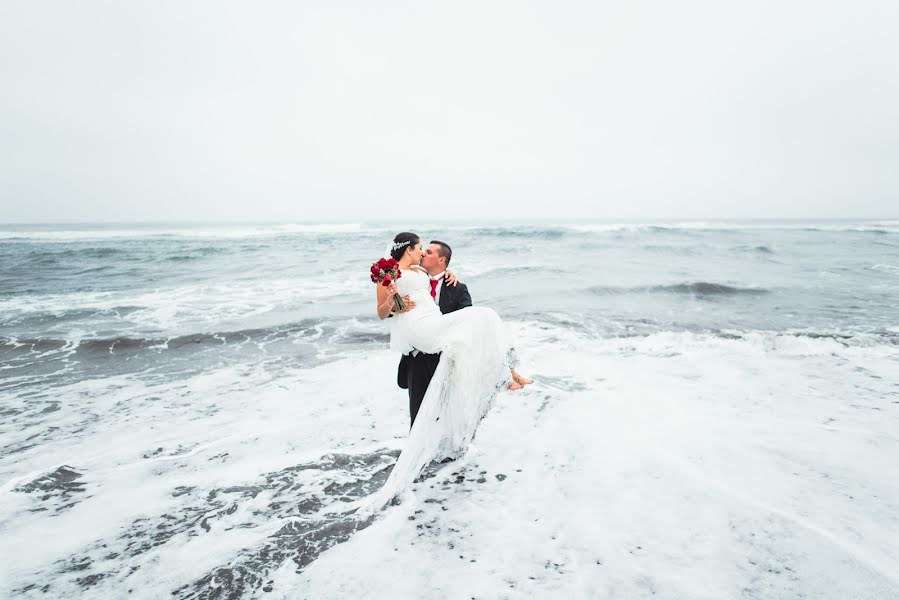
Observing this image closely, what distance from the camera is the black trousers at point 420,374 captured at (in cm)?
400

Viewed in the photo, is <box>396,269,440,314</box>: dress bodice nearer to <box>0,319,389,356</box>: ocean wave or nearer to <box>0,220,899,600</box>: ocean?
<box>0,220,899,600</box>: ocean

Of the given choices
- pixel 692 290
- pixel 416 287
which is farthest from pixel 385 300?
pixel 692 290

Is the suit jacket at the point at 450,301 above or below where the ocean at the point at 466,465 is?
above

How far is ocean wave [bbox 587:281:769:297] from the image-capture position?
14285mm

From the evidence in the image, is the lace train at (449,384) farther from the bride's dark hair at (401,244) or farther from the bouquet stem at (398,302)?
the bride's dark hair at (401,244)

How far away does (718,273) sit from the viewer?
18.9m

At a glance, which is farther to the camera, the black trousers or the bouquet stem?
the black trousers

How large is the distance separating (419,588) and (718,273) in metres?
20.3

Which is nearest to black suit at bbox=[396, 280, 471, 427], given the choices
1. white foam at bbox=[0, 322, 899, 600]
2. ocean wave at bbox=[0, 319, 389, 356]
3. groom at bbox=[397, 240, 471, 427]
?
groom at bbox=[397, 240, 471, 427]

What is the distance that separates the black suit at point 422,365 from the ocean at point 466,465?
0.86 meters

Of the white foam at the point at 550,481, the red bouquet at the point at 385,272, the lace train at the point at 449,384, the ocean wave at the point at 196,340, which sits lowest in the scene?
the white foam at the point at 550,481

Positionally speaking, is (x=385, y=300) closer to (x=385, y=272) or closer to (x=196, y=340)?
(x=385, y=272)

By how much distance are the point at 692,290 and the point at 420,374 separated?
45.9 feet

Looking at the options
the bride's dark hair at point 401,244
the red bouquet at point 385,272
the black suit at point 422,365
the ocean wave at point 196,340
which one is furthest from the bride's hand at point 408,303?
the ocean wave at point 196,340
